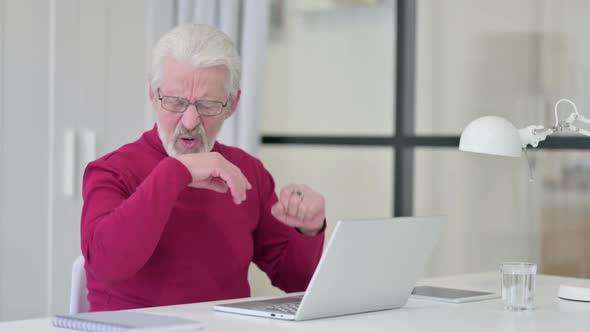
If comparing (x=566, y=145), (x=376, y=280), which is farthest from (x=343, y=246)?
(x=566, y=145)

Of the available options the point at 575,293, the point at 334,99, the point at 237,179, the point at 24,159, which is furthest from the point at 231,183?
the point at 334,99

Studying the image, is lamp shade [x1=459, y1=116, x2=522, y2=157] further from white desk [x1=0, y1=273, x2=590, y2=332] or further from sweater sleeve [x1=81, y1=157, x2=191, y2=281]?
sweater sleeve [x1=81, y1=157, x2=191, y2=281]

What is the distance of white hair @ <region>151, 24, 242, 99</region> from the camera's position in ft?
7.14

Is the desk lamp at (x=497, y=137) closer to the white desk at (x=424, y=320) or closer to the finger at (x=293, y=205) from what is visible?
the white desk at (x=424, y=320)

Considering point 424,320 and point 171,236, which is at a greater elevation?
point 171,236

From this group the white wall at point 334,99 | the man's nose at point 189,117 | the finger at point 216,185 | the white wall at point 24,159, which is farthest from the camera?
the white wall at point 334,99

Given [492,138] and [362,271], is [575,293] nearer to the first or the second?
[492,138]

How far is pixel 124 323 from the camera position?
1471mm

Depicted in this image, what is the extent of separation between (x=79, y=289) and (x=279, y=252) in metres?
0.52

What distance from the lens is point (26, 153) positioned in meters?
3.26

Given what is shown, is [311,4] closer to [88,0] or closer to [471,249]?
[88,0]

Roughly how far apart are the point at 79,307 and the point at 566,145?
1.81 meters

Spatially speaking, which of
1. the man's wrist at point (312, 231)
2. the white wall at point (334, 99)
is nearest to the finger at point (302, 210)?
the man's wrist at point (312, 231)

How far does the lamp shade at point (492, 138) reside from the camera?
77.1 inches
